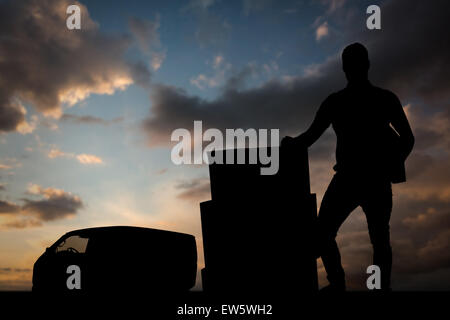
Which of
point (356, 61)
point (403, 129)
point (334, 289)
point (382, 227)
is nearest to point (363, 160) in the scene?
point (403, 129)

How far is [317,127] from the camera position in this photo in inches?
121

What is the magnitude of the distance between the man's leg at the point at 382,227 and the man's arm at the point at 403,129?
30cm

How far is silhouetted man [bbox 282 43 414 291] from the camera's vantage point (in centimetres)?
277

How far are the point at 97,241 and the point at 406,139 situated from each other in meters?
5.01

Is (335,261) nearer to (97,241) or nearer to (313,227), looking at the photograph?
(313,227)

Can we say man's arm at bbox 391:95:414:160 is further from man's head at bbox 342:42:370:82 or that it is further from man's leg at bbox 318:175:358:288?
man's leg at bbox 318:175:358:288

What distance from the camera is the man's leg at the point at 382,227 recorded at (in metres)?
2.75

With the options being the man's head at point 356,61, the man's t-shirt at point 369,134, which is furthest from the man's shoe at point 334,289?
the man's head at point 356,61

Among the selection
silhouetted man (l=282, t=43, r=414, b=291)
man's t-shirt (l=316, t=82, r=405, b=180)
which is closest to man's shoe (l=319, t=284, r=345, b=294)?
silhouetted man (l=282, t=43, r=414, b=291)

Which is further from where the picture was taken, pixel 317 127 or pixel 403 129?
pixel 317 127

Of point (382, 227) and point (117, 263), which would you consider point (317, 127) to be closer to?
point (382, 227)

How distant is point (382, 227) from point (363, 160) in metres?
0.53

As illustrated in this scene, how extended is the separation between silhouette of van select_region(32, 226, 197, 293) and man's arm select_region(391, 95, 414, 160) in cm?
437

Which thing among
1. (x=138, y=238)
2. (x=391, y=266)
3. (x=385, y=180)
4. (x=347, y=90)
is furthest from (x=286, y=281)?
(x=138, y=238)
